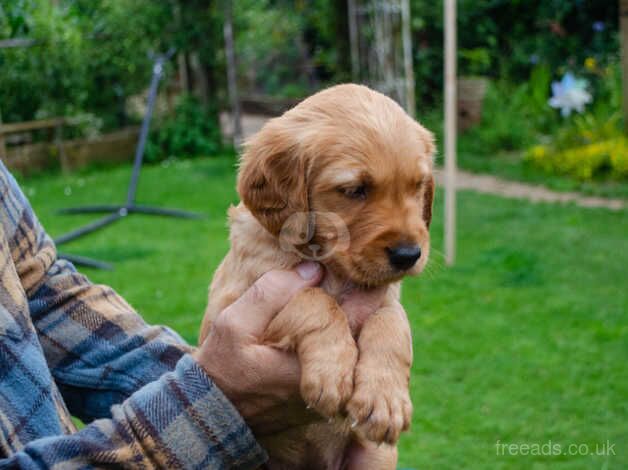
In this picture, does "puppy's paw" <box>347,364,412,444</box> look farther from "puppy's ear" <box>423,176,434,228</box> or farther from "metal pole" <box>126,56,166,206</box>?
"metal pole" <box>126,56,166,206</box>

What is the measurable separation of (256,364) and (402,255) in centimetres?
55

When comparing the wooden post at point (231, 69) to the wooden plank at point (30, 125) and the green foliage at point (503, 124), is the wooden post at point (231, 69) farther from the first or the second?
the green foliage at point (503, 124)

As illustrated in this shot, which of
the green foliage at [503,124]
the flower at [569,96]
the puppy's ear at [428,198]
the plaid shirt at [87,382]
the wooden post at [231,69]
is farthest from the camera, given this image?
the wooden post at [231,69]

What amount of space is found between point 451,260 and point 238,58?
10806 mm

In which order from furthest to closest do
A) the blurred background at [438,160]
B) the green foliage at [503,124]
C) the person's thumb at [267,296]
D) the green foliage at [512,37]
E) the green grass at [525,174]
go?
the green foliage at [512,37] < the green foliage at [503,124] < the green grass at [525,174] < the blurred background at [438,160] < the person's thumb at [267,296]

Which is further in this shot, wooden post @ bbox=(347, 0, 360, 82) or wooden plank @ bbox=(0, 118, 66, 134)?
wooden post @ bbox=(347, 0, 360, 82)

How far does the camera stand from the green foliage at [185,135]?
535 inches

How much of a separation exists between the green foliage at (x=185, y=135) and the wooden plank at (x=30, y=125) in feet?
5.09

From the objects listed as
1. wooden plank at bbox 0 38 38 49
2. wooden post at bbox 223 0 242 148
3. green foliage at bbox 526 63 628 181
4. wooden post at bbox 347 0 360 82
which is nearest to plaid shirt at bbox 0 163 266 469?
green foliage at bbox 526 63 628 181

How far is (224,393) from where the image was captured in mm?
1812

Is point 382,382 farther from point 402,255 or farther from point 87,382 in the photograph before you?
point 87,382

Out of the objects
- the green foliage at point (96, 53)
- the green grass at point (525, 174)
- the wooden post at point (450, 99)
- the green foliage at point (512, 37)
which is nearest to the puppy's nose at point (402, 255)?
the wooden post at point (450, 99)

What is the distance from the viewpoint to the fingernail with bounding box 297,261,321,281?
2.26 metres

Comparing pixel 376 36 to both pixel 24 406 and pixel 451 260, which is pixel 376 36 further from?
pixel 24 406
